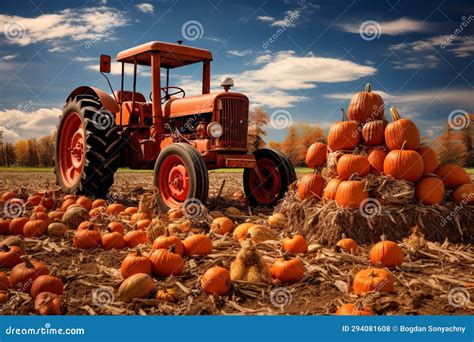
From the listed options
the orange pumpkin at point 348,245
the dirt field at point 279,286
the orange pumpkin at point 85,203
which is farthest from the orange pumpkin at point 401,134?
the orange pumpkin at point 85,203

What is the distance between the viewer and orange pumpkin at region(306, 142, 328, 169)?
575cm

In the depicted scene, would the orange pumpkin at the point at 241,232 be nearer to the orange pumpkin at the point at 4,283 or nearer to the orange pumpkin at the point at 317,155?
the orange pumpkin at the point at 317,155

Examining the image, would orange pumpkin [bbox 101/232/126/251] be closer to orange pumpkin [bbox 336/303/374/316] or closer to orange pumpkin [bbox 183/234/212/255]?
orange pumpkin [bbox 183/234/212/255]

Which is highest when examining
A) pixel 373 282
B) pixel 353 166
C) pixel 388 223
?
pixel 353 166

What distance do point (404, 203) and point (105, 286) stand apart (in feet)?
10.7

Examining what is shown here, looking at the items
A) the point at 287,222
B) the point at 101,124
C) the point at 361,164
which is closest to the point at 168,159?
the point at 101,124

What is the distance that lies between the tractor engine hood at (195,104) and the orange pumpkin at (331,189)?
2.49 metres

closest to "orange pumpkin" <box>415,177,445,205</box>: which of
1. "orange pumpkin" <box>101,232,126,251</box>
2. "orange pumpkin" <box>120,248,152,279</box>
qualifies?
"orange pumpkin" <box>120,248,152,279</box>

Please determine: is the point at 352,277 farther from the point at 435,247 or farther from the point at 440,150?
the point at 440,150

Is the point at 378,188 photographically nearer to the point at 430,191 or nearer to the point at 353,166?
the point at 353,166

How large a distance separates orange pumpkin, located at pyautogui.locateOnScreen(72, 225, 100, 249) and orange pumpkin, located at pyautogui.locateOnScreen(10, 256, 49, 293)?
1127mm

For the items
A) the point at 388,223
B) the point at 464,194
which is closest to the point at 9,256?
the point at 388,223

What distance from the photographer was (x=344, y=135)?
5.39m

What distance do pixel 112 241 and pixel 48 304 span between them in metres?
1.76
